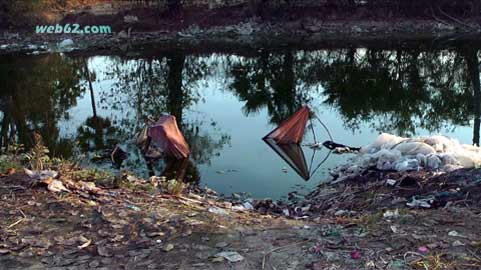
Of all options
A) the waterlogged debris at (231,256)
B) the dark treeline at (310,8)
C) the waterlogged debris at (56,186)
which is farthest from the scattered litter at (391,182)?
the dark treeline at (310,8)

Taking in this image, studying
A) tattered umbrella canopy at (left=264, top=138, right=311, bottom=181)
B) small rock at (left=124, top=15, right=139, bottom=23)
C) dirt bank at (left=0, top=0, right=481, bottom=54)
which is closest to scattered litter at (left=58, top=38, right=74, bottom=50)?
dirt bank at (left=0, top=0, right=481, bottom=54)

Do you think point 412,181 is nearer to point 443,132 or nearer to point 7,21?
point 443,132

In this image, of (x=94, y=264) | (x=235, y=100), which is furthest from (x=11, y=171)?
(x=235, y=100)

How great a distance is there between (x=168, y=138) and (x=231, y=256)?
19.8 ft

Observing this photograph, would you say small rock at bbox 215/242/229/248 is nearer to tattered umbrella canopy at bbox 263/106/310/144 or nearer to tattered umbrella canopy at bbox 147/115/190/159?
tattered umbrella canopy at bbox 147/115/190/159

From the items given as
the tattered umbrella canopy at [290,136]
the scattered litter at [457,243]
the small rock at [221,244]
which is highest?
the small rock at [221,244]

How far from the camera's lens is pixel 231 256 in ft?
11.7

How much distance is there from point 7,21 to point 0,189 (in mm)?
20931

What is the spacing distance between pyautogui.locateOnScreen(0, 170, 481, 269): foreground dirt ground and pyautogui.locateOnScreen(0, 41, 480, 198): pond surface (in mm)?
3877

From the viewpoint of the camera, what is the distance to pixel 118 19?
23.9m

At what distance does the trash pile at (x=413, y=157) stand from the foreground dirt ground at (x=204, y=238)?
3.05 metres

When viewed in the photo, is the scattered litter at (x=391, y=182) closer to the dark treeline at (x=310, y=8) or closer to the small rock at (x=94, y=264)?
the small rock at (x=94, y=264)

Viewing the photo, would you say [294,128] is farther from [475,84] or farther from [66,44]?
A: [66,44]

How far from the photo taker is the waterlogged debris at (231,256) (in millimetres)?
3516
